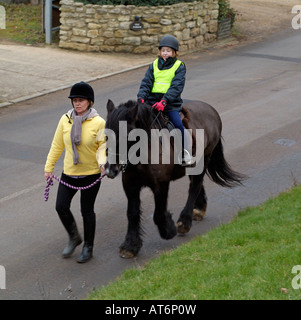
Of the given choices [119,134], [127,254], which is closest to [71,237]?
[127,254]

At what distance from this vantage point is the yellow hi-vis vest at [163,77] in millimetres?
8516

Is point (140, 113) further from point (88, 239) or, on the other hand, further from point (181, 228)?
point (181, 228)

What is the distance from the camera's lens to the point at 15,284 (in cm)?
753

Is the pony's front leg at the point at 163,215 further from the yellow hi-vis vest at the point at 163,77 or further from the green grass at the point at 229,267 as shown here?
the yellow hi-vis vest at the point at 163,77

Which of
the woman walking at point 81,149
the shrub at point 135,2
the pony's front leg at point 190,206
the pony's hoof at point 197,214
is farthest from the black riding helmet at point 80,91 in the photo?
the shrub at point 135,2

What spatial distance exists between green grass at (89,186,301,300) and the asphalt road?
0.61 meters

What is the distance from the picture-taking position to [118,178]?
11508 mm

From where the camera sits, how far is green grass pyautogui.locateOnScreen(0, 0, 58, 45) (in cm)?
2252

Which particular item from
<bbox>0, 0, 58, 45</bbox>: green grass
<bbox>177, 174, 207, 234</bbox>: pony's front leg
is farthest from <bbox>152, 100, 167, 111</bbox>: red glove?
<bbox>0, 0, 58, 45</bbox>: green grass

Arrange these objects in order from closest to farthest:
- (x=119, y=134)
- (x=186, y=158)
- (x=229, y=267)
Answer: (x=229, y=267) → (x=119, y=134) → (x=186, y=158)

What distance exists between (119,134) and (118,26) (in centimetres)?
1450

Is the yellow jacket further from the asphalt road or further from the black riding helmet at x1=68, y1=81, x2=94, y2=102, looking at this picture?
the asphalt road

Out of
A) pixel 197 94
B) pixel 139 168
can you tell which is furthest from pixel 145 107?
pixel 197 94

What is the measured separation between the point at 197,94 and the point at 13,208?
27.0 feet
